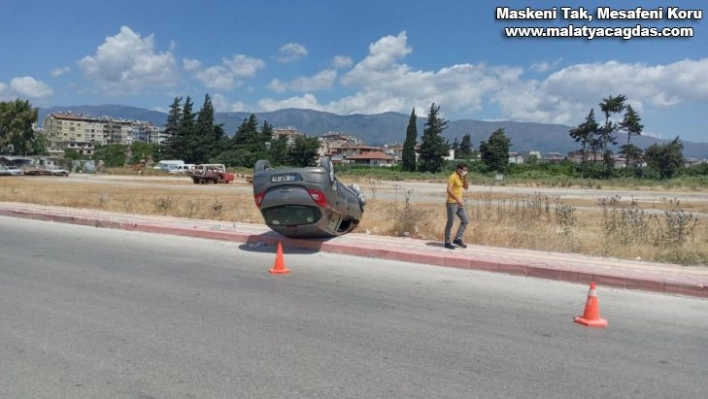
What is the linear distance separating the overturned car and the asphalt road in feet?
3.64

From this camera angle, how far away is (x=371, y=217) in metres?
14.2

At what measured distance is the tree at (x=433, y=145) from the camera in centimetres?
10112

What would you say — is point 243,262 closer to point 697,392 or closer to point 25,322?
point 25,322

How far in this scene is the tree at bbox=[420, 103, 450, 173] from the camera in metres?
101

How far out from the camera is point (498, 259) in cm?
912

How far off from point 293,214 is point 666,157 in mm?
103784

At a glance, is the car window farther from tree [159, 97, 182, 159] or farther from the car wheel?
tree [159, 97, 182, 159]

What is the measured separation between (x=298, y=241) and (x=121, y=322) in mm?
5433

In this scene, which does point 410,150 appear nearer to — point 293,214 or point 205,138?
point 205,138

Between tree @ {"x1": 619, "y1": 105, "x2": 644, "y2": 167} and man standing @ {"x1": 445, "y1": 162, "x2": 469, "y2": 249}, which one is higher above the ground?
tree @ {"x1": 619, "y1": 105, "x2": 644, "y2": 167}

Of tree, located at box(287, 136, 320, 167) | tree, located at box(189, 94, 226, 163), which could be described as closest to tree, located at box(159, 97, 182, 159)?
tree, located at box(189, 94, 226, 163)

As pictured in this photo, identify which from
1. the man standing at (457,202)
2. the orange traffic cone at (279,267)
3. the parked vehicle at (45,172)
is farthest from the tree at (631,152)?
the orange traffic cone at (279,267)

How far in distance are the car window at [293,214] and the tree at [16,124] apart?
86.8m

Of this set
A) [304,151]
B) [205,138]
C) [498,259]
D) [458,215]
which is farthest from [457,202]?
[205,138]
